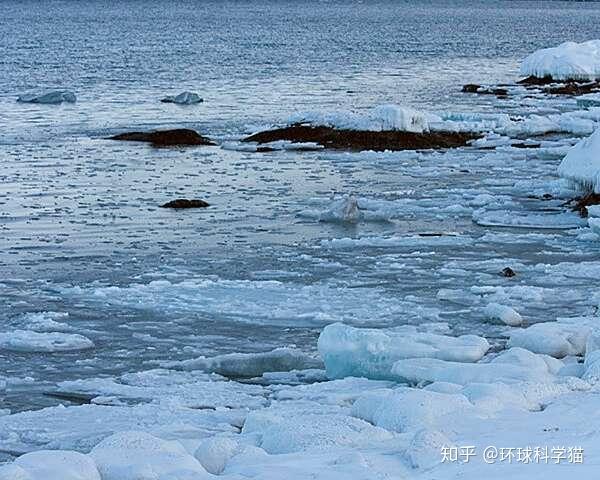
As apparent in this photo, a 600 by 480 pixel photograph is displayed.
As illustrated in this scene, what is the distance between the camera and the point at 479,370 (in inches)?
356

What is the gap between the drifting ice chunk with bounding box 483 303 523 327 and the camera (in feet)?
37.0

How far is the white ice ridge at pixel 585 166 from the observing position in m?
17.5

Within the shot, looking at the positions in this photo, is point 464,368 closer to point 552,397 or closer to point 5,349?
point 552,397

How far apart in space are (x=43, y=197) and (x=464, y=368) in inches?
427

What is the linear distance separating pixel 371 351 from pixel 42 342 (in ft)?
9.66

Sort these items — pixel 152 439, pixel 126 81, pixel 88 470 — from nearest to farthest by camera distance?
pixel 88 470 < pixel 152 439 < pixel 126 81

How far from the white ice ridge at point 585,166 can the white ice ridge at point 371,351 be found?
27.3 ft

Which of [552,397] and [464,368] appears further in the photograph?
[464,368]

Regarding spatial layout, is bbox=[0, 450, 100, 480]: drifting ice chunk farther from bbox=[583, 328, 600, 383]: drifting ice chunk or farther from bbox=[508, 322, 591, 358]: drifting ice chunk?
bbox=[508, 322, 591, 358]: drifting ice chunk

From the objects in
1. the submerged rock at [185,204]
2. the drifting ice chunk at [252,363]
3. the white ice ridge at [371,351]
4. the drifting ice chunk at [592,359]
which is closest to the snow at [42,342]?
the drifting ice chunk at [252,363]

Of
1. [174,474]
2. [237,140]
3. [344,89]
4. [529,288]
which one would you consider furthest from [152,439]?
[344,89]

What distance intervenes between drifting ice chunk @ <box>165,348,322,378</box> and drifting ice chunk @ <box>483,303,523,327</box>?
2058 millimetres

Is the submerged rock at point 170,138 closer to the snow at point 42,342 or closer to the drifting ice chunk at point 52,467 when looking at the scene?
the snow at point 42,342

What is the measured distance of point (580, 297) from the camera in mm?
12281
